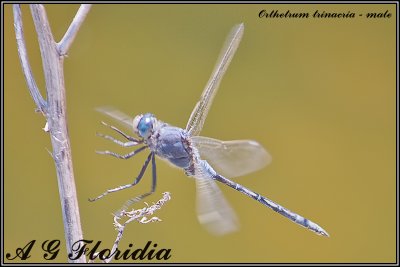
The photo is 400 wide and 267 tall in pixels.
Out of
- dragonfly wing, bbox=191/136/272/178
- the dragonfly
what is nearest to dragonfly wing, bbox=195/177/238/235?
the dragonfly

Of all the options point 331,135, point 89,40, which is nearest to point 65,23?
point 89,40

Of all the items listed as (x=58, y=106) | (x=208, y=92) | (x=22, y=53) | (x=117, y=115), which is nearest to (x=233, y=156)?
(x=208, y=92)

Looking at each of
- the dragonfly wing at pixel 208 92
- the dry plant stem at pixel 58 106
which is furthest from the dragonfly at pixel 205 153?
the dry plant stem at pixel 58 106

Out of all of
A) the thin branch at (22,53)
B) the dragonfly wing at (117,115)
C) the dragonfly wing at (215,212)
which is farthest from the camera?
the dragonfly wing at (215,212)

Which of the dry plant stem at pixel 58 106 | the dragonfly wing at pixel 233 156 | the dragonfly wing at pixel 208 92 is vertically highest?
the dragonfly wing at pixel 208 92

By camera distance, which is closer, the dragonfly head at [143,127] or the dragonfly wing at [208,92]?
the dragonfly head at [143,127]

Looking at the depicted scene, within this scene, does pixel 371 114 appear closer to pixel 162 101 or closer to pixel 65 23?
pixel 162 101

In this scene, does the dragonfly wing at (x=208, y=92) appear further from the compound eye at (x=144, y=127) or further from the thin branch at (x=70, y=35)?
the thin branch at (x=70, y=35)

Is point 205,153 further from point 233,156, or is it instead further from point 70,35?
point 70,35
